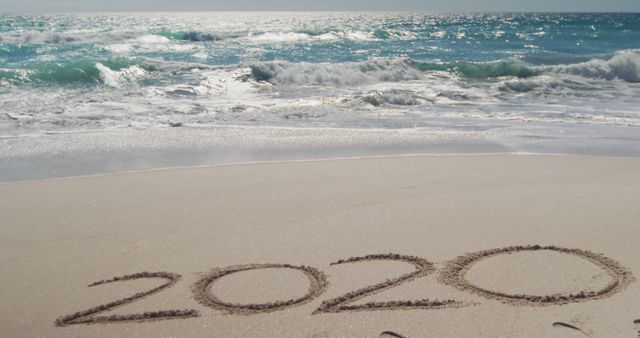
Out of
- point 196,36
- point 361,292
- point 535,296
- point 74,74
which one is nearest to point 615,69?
point 74,74

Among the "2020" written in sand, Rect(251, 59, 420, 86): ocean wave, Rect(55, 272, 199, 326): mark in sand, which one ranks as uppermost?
Rect(251, 59, 420, 86): ocean wave

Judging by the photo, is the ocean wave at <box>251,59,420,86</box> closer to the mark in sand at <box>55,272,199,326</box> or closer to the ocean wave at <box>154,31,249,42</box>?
the mark in sand at <box>55,272,199,326</box>

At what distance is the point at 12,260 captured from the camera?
302cm

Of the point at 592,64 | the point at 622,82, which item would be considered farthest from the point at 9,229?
the point at 592,64

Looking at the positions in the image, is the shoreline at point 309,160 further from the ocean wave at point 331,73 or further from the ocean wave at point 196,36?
the ocean wave at point 196,36

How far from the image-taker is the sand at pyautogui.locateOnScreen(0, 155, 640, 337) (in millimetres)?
2344

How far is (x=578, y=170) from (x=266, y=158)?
8.89ft

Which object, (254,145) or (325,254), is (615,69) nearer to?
(254,145)

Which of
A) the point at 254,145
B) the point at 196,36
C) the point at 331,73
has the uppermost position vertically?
the point at 196,36

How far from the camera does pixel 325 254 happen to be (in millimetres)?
2969

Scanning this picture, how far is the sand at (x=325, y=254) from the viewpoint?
92.3 inches

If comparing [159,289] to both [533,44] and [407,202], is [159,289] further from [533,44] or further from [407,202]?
[533,44]

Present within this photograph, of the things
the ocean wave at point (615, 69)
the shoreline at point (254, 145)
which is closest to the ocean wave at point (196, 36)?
the ocean wave at point (615, 69)

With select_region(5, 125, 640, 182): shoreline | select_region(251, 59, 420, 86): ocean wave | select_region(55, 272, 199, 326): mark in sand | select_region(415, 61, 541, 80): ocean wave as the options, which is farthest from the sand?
select_region(415, 61, 541, 80): ocean wave
